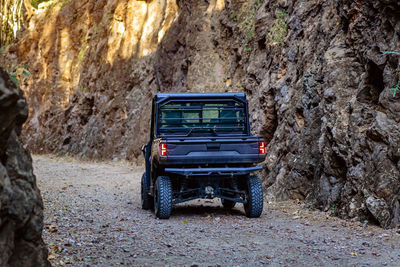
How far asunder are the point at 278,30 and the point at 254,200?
8.64 m

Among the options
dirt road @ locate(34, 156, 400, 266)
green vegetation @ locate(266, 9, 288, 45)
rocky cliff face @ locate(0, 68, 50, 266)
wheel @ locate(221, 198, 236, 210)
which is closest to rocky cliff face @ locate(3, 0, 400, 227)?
green vegetation @ locate(266, 9, 288, 45)

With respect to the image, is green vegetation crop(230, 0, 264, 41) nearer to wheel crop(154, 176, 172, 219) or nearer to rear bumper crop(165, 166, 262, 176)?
rear bumper crop(165, 166, 262, 176)

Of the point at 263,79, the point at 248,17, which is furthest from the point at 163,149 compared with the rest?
the point at 248,17

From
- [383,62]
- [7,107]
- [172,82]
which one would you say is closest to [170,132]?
[383,62]

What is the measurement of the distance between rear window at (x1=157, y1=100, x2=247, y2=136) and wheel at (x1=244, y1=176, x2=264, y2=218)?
1597 mm

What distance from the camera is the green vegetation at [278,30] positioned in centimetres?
1593

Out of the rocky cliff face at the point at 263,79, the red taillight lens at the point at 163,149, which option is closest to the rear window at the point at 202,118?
the red taillight lens at the point at 163,149

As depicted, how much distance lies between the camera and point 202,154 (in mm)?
9062

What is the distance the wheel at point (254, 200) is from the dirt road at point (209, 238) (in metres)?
0.18

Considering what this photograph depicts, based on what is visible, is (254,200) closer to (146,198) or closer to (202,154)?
(202,154)

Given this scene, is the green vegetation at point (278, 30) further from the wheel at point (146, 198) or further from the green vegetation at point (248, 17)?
the wheel at point (146, 198)

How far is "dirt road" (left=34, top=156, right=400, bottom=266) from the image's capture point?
19.1 ft

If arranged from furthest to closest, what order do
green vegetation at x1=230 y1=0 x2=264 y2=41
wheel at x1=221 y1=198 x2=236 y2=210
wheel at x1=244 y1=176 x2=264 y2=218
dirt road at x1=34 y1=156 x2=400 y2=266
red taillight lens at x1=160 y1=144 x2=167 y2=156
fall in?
green vegetation at x1=230 y1=0 x2=264 y2=41
wheel at x1=221 y1=198 x2=236 y2=210
wheel at x1=244 y1=176 x2=264 y2=218
red taillight lens at x1=160 y1=144 x2=167 y2=156
dirt road at x1=34 y1=156 x2=400 y2=266

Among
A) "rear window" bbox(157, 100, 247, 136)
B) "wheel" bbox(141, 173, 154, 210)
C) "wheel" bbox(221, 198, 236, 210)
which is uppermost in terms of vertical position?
"rear window" bbox(157, 100, 247, 136)
